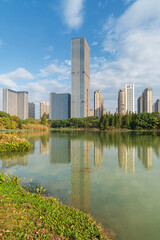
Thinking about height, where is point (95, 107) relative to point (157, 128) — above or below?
above

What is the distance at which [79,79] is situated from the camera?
157875mm

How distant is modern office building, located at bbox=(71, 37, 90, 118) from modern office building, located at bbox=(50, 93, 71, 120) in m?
31.1

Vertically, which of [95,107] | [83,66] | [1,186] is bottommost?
[1,186]

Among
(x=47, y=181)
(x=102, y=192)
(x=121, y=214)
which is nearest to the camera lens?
(x=121, y=214)

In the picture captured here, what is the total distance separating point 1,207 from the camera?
4031 millimetres

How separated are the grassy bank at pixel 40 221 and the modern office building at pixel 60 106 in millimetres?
183147

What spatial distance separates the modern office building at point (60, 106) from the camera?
18762cm

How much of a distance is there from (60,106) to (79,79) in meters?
46.2

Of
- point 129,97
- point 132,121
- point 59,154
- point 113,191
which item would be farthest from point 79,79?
point 113,191

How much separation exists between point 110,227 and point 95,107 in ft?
633

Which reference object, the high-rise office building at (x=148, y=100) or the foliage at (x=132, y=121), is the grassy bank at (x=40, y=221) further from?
the high-rise office building at (x=148, y=100)

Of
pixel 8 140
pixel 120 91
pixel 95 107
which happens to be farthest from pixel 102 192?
pixel 95 107

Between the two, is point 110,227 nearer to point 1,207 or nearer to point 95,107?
point 1,207

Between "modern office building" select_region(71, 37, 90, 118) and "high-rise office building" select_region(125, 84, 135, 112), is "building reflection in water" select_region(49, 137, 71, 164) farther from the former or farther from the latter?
"high-rise office building" select_region(125, 84, 135, 112)
